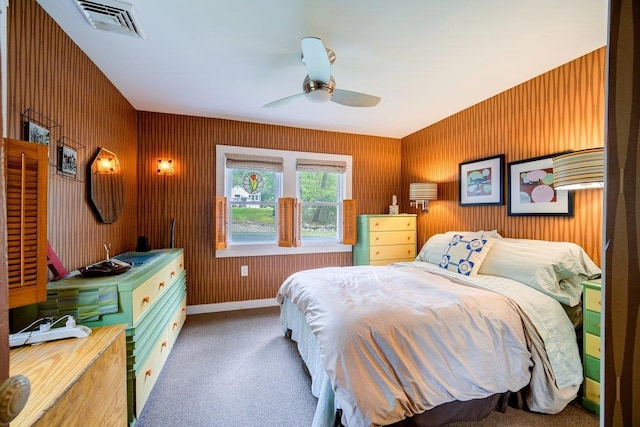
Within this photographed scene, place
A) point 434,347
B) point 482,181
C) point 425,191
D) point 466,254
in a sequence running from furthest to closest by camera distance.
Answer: point 425,191, point 482,181, point 466,254, point 434,347

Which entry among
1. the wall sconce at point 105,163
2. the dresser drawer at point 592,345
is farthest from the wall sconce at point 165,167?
the dresser drawer at point 592,345

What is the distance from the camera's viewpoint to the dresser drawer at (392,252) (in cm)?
369

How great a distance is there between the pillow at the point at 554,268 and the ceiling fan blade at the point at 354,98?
178 centimetres

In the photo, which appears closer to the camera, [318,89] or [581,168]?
[581,168]

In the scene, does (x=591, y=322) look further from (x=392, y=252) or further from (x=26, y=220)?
(x=26, y=220)

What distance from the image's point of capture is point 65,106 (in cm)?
182

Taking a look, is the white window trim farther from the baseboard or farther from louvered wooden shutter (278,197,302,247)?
the baseboard

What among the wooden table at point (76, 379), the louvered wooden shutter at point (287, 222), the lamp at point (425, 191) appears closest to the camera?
the wooden table at point (76, 379)

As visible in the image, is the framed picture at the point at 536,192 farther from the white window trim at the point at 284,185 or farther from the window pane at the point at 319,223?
the window pane at the point at 319,223

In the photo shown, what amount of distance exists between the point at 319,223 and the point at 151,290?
8.17 ft

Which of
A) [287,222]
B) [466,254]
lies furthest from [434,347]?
[287,222]

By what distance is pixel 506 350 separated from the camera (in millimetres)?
1649

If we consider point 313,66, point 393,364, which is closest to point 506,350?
point 393,364

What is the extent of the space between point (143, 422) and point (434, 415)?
1793 millimetres
